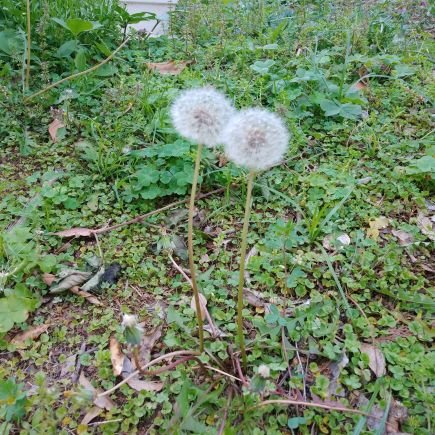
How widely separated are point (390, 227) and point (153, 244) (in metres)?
1.18

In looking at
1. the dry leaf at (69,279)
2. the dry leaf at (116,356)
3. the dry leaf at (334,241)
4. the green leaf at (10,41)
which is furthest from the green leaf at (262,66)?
the dry leaf at (116,356)

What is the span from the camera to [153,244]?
7.63ft

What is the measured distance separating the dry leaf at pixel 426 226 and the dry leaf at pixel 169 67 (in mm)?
2061

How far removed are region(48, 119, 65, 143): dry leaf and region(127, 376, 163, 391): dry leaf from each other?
173 centimetres

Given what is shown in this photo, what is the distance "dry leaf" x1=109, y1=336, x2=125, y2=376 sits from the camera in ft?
5.90

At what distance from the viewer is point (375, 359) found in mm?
1790

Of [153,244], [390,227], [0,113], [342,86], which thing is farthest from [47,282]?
[342,86]

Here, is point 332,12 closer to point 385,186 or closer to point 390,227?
point 385,186

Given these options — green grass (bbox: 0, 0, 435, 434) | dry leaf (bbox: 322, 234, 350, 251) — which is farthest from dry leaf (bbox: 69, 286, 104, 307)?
dry leaf (bbox: 322, 234, 350, 251)

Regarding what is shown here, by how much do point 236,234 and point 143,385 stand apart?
0.91 meters

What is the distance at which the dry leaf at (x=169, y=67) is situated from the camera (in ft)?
11.7

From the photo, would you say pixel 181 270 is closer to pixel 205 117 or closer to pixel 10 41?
pixel 205 117

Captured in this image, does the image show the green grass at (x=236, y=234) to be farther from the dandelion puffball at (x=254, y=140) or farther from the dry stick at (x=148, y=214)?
the dandelion puffball at (x=254, y=140)

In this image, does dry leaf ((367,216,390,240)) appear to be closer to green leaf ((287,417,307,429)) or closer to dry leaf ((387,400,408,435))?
dry leaf ((387,400,408,435))
